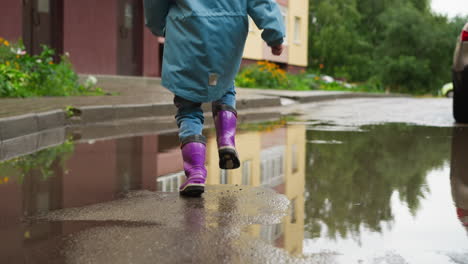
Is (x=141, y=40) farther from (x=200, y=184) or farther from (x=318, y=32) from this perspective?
(x=318, y=32)

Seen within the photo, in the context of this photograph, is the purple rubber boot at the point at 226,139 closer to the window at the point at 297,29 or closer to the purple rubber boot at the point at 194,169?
the purple rubber boot at the point at 194,169

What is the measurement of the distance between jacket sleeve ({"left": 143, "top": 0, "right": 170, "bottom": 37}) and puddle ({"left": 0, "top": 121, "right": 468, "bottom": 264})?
100 centimetres

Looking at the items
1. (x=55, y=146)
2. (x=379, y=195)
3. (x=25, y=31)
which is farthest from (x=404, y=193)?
(x=25, y=31)

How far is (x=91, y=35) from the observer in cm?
1689

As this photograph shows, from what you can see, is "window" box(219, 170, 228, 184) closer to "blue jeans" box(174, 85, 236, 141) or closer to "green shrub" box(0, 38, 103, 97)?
"blue jeans" box(174, 85, 236, 141)

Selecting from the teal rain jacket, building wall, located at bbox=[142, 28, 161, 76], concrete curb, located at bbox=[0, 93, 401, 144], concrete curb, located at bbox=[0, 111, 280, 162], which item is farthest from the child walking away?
building wall, located at bbox=[142, 28, 161, 76]

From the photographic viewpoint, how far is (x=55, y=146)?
6.31m

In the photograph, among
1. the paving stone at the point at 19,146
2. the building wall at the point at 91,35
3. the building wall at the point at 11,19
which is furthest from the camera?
the building wall at the point at 91,35

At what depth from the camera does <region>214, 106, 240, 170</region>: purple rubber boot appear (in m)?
4.28

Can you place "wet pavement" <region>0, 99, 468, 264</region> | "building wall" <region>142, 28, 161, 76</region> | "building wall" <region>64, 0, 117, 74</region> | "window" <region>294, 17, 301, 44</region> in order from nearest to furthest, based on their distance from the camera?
"wet pavement" <region>0, 99, 468, 264</region>
"building wall" <region>64, 0, 117, 74</region>
"building wall" <region>142, 28, 161, 76</region>
"window" <region>294, 17, 301, 44</region>

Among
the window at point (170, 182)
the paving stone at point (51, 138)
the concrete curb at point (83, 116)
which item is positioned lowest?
the window at point (170, 182)

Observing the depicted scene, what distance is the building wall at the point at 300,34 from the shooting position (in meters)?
32.7

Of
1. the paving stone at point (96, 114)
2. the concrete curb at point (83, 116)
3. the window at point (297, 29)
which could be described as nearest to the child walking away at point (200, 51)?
the concrete curb at point (83, 116)

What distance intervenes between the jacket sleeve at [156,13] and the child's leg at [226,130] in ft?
1.97
